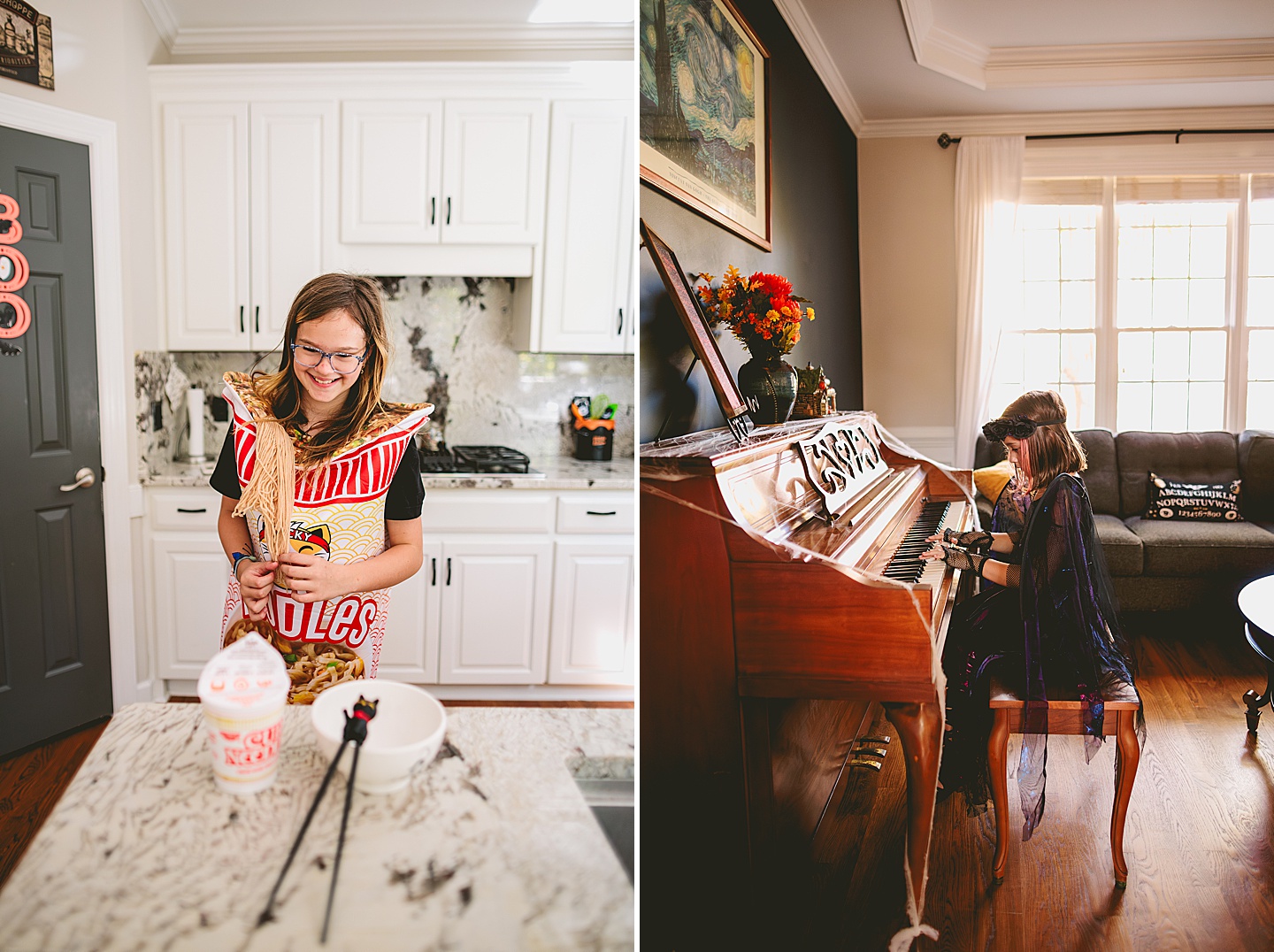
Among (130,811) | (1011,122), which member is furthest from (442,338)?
(1011,122)

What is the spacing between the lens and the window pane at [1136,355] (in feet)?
14.0

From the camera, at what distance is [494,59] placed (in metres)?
1.01

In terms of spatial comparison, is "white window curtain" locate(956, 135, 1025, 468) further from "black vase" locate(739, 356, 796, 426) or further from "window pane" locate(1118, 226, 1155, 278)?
"black vase" locate(739, 356, 796, 426)

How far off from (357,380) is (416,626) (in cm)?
32

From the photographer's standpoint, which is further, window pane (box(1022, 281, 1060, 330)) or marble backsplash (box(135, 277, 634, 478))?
window pane (box(1022, 281, 1060, 330))

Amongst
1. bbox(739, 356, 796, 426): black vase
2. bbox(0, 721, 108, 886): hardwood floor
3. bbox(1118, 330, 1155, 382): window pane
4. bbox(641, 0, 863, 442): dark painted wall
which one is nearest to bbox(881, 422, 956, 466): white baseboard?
bbox(641, 0, 863, 442): dark painted wall

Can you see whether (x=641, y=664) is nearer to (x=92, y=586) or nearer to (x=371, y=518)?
(x=371, y=518)

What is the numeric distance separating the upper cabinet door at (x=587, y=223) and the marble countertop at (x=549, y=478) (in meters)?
0.17

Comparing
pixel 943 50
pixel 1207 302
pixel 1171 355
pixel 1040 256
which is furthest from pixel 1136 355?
pixel 943 50

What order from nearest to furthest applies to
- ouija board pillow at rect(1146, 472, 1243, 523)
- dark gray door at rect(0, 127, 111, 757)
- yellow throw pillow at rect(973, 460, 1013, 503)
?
dark gray door at rect(0, 127, 111, 757) < ouija board pillow at rect(1146, 472, 1243, 523) < yellow throw pillow at rect(973, 460, 1013, 503)

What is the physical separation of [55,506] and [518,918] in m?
0.68

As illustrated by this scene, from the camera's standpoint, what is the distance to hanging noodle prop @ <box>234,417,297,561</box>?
86 centimetres

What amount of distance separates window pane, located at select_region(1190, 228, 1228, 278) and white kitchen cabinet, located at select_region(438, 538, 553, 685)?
169 inches

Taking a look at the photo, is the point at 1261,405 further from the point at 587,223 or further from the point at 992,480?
the point at 587,223
